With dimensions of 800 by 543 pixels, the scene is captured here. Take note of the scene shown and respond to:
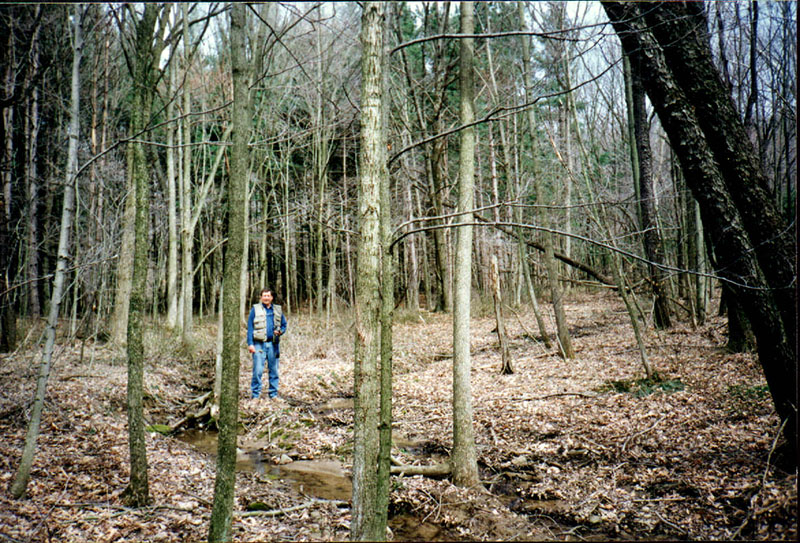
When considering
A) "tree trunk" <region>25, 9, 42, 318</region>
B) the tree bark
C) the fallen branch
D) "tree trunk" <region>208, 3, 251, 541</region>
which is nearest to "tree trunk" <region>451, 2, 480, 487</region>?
the fallen branch

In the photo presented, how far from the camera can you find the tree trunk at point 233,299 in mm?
3559

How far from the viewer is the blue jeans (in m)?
8.85

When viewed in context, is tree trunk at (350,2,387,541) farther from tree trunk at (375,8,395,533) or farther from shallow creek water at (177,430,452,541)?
shallow creek water at (177,430,452,541)

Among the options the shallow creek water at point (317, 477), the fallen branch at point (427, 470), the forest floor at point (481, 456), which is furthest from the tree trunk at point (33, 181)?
the fallen branch at point (427, 470)

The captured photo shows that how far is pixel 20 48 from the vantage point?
1002 centimetres

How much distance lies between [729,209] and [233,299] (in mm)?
4321

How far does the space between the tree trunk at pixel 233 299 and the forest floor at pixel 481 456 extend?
77 centimetres

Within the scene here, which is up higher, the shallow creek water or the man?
the man

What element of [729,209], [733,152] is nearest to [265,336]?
[729,209]

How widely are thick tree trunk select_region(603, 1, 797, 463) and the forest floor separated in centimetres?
93

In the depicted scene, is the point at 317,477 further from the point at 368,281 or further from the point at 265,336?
the point at 265,336

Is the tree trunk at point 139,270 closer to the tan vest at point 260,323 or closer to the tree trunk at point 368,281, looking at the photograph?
the tree trunk at point 368,281

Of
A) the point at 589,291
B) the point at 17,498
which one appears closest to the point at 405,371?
the point at 17,498

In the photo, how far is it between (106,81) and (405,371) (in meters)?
10.5
